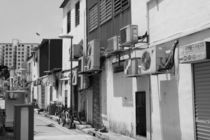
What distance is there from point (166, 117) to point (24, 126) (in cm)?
450

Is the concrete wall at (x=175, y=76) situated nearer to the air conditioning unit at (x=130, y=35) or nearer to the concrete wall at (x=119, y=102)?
the air conditioning unit at (x=130, y=35)

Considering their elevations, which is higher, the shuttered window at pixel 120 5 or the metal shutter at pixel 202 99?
the shuttered window at pixel 120 5

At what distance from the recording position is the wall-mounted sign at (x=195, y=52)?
844 cm

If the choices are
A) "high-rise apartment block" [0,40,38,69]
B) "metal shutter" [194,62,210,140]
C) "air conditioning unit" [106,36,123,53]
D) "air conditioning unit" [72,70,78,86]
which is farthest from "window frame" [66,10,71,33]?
"high-rise apartment block" [0,40,38,69]

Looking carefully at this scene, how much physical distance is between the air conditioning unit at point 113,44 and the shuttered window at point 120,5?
122cm

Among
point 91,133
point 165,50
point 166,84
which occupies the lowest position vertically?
point 91,133

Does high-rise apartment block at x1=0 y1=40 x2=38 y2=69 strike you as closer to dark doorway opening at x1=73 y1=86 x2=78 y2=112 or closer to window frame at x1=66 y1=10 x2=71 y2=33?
window frame at x1=66 y1=10 x2=71 y2=33

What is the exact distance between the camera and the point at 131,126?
14227 millimetres

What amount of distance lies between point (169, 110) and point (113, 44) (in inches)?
213

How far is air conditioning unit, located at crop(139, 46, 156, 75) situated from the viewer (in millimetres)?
10945

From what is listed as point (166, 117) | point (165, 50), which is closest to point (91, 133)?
point (166, 117)

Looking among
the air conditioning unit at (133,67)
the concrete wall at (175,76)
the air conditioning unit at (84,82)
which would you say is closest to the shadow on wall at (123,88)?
the air conditioning unit at (133,67)

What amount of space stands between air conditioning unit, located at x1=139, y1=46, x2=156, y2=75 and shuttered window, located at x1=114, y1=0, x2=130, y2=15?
3.88 metres

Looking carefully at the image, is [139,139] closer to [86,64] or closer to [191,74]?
[191,74]
